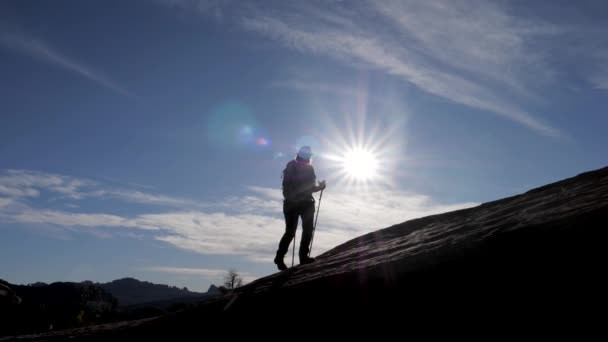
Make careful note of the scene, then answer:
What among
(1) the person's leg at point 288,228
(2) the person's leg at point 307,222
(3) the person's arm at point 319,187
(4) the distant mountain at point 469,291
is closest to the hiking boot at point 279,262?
(1) the person's leg at point 288,228

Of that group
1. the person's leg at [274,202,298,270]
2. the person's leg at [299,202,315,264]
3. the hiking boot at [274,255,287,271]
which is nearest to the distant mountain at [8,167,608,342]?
the hiking boot at [274,255,287,271]

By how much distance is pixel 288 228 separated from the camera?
40.3 feet

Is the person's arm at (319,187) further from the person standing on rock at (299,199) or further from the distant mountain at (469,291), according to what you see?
the distant mountain at (469,291)

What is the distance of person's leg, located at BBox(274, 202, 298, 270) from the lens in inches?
478

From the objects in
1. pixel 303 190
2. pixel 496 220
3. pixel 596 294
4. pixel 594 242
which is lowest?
pixel 596 294

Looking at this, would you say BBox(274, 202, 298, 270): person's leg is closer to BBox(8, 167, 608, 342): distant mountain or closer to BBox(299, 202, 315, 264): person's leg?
BBox(299, 202, 315, 264): person's leg

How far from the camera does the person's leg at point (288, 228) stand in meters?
12.1

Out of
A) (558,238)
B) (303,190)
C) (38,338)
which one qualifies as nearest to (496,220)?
(558,238)

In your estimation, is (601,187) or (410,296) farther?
(601,187)

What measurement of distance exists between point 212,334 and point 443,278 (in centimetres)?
381

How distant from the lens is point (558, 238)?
5137 mm

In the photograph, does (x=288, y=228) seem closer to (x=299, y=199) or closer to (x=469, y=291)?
(x=299, y=199)

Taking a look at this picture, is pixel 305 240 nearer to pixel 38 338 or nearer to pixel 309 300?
pixel 309 300

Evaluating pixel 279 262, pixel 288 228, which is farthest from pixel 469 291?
pixel 288 228
